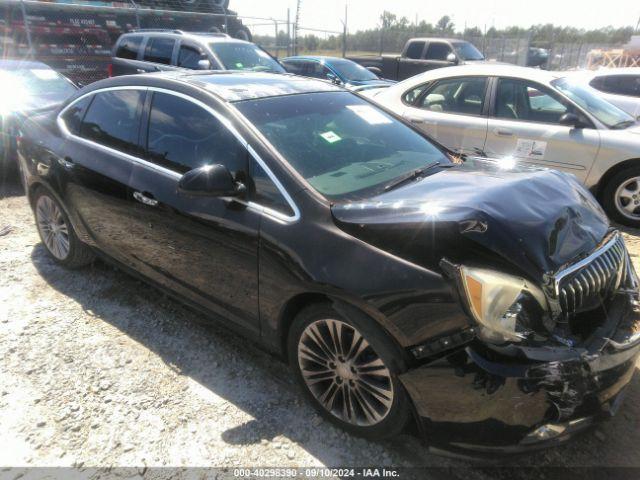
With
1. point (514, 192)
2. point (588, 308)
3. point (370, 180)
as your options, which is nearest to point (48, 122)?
point (370, 180)

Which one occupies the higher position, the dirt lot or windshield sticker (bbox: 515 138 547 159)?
windshield sticker (bbox: 515 138 547 159)

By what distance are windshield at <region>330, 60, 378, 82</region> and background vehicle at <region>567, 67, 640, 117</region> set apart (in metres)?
4.55

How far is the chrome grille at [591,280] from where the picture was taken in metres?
2.05

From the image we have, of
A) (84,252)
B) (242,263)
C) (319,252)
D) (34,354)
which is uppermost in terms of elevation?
(319,252)

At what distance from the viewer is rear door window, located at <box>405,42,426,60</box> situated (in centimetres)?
1461

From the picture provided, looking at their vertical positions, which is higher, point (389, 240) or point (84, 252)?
point (389, 240)

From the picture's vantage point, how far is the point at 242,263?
8.61ft

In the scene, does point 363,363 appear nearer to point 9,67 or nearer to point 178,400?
point 178,400

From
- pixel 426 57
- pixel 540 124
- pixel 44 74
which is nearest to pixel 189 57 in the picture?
pixel 44 74

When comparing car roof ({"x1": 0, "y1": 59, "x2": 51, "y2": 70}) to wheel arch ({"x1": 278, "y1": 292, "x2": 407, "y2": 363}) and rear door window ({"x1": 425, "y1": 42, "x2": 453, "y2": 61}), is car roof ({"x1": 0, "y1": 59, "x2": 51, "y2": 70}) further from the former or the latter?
rear door window ({"x1": 425, "y1": 42, "x2": 453, "y2": 61})

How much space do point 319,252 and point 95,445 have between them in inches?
59.1

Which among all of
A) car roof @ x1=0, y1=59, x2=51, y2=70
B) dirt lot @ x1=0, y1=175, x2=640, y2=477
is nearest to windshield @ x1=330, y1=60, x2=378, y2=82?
car roof @ x1=0, y1=59, x2=51, y2=70

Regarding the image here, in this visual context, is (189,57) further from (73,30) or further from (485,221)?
(485,221)

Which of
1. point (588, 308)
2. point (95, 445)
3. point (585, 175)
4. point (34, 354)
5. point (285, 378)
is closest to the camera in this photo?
point (588, 308)
